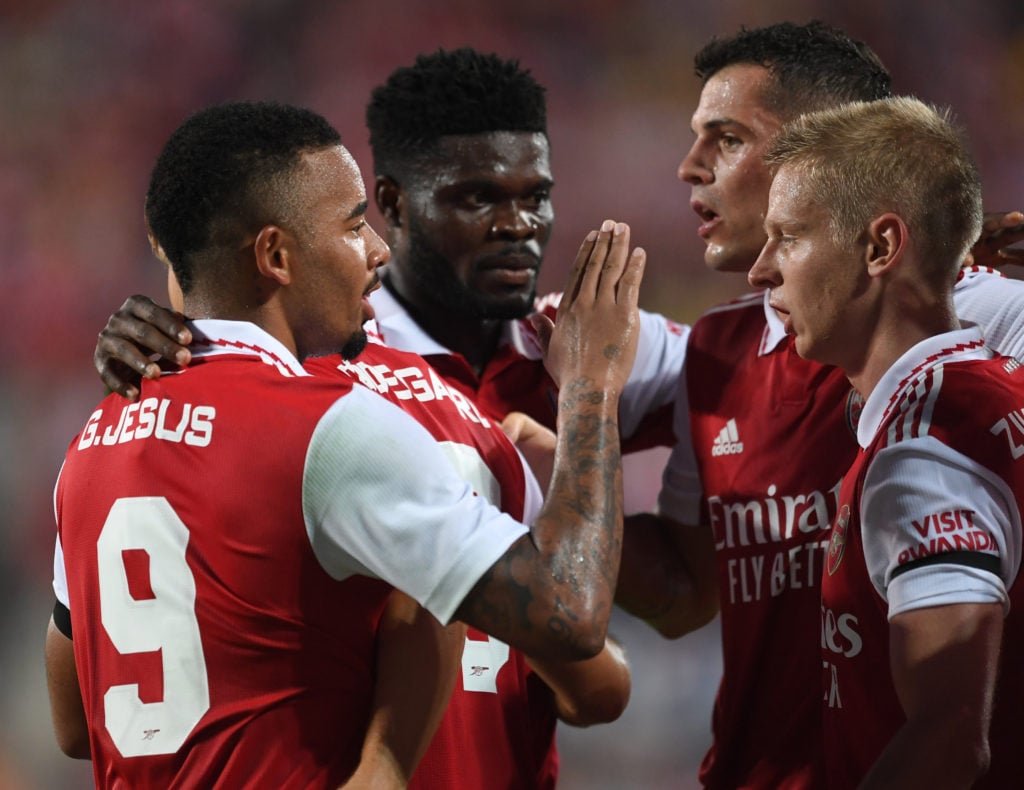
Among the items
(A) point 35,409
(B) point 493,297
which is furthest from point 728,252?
(A) point 35,409

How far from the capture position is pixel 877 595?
5.82 ft

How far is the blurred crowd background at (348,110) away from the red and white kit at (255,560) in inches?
152

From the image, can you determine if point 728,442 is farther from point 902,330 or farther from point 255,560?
point 255,560

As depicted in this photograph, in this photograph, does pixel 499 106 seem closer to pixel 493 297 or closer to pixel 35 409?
pixel 493 297

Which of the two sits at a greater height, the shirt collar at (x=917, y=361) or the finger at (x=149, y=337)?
the finger at (x=149, y=337)

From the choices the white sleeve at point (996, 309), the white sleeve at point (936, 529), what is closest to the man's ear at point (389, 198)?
the white sleeve at point (996, 309)

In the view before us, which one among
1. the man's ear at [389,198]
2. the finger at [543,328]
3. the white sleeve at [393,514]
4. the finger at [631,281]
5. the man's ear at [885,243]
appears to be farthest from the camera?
the man's ear at [389,198]

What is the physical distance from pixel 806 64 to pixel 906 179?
84 centimetres

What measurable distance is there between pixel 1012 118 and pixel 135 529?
17.7 ft

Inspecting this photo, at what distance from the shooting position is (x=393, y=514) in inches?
63.1

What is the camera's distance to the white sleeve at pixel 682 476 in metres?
2.80

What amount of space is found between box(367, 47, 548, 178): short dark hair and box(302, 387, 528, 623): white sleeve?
153cm

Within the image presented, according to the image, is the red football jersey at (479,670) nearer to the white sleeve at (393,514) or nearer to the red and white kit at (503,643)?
the red and white kit at (503,643)

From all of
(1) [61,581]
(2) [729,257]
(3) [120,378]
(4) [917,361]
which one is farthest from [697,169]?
(1) [61,581]
